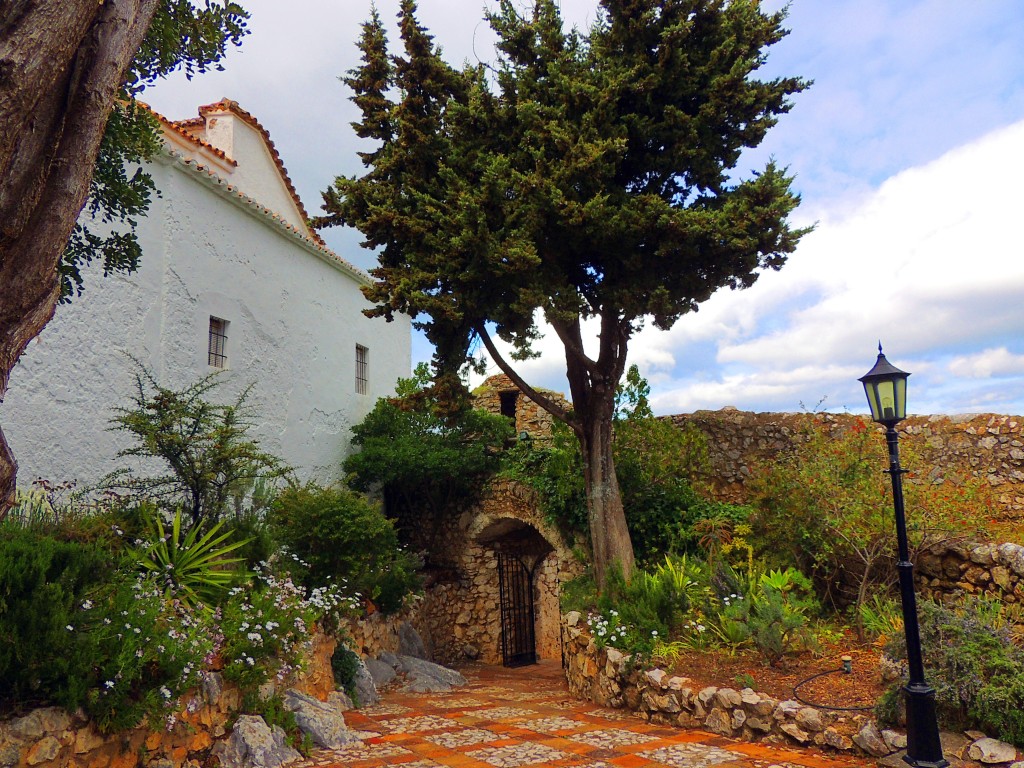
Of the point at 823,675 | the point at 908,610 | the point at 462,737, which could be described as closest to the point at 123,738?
the point at 462,737

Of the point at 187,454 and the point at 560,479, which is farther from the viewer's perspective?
the point at 560,479

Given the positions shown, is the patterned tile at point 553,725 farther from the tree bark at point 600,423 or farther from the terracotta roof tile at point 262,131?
the terracotta roof tile at point 262,131

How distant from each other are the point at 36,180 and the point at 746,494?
10447 mm

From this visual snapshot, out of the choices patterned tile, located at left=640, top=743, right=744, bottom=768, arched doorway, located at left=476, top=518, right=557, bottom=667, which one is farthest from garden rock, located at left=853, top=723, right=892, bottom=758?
arched doorway, located at left=476, top=518, right=557, bottom=667

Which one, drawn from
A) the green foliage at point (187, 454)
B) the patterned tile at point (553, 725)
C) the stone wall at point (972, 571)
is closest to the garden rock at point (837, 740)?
the patterned tile at point (553, 725)

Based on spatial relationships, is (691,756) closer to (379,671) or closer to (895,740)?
(895,740)

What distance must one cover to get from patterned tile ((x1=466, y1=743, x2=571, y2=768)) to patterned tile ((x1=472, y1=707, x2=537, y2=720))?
1.39 metres

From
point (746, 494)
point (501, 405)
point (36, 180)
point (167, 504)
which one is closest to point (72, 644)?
point (36, 180)

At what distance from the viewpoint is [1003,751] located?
15.0 feet

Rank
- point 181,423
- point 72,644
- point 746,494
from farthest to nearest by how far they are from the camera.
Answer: point 746,494, point 181,423, point 72,644

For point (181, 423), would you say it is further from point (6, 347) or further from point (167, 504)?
point (6, 347)

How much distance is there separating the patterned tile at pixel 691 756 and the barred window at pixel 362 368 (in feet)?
35.0

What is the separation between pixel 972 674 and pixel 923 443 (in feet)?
21.5

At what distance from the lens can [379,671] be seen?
31.0ft
